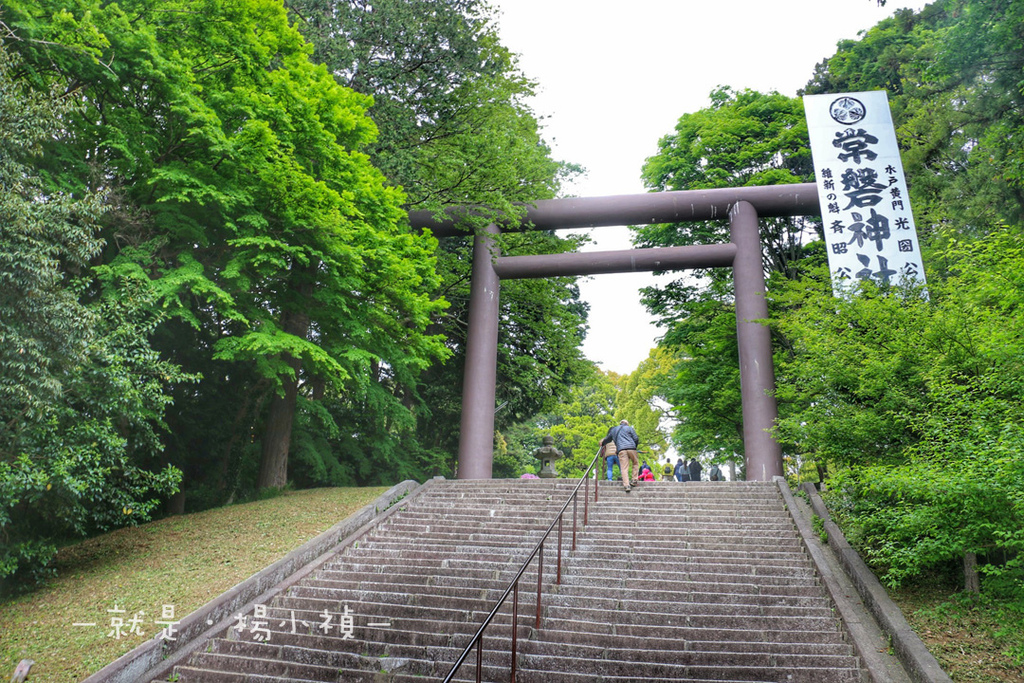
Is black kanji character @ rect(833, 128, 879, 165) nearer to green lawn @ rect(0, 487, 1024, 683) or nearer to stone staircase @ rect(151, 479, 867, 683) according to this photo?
stone staircase @ rect(151, 479, 867, 683)

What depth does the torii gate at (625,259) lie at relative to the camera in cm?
1427

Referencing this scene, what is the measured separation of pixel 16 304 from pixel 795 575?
30.7 feet

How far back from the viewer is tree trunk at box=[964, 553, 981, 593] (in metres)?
6.54

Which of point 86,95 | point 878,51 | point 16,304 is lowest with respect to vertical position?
point 16,304

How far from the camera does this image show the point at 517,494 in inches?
446

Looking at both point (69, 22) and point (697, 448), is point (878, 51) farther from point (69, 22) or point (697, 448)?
point (69, 22)

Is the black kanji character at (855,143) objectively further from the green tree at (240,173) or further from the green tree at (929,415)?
the green tree at (240,173)

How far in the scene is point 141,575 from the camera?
8.14 metres

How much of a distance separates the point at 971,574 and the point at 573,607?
159 inches

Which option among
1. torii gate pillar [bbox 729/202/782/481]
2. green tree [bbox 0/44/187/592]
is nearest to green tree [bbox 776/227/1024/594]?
torii gate pillar [bbox 729/202/782/481]

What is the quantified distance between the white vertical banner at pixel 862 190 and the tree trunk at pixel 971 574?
6.35 metres

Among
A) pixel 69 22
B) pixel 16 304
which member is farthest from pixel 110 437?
pixel 69 22

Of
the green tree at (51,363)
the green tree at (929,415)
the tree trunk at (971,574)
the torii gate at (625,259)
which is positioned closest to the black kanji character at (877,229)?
the torii gate at (625,259)

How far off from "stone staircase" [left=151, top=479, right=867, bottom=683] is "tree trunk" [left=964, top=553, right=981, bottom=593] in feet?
4.43
